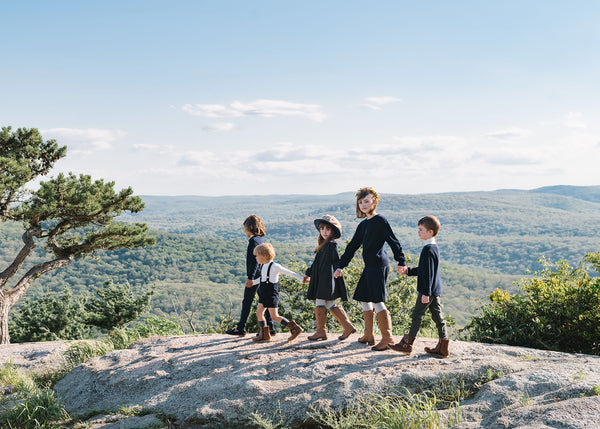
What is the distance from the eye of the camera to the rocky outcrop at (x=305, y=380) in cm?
491

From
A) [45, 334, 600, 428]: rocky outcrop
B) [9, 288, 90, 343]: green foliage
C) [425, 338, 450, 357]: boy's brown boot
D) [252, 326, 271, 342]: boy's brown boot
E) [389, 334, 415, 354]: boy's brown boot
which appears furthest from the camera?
[9, 288, 90, 343]: green foliage

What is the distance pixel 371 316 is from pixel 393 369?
960 millimetres

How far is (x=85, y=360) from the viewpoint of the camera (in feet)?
26.4

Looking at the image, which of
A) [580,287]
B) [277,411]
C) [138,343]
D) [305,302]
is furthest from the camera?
[305,302]

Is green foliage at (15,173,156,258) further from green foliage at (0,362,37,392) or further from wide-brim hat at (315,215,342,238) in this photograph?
wide-brim hat at (315,215,342,238)

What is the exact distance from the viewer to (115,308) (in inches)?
592

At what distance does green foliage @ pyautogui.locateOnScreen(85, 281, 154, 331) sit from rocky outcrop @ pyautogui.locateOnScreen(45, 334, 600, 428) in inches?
325

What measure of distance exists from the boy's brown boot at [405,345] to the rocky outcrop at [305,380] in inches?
4.3

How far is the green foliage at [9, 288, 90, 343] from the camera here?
18.0 metres

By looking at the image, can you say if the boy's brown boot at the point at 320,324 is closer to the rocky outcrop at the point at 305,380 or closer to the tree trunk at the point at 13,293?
the rocky outcrop at the point at 305,380

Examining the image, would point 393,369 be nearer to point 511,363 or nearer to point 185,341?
point 511,363

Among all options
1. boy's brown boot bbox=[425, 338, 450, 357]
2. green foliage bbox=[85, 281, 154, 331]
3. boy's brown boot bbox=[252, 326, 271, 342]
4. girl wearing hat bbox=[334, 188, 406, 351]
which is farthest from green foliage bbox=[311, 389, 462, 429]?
green foliage bbox=[85, 281, 154, 331]

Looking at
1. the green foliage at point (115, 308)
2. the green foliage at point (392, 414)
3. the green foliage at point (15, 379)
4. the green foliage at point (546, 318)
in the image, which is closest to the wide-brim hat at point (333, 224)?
the green foliage at point (392, 414)

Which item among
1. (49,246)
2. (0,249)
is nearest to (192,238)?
(0,249)
